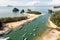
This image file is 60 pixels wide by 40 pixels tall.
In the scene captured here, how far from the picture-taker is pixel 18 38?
57.9m

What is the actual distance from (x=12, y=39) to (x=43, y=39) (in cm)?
1026

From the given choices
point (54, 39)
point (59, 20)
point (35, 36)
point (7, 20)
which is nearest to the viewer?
point (54, 39)

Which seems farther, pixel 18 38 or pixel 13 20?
pixel 13 20

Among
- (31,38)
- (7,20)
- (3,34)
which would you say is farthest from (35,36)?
(7,20)

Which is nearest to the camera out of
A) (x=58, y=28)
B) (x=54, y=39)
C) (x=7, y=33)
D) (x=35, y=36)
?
(x=54, y=39)

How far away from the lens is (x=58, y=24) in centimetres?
7488

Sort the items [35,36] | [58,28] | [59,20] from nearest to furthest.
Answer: [35,36] < [58,28] < [59,20]

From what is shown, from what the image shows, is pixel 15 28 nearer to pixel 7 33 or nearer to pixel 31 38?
pixel 7 33

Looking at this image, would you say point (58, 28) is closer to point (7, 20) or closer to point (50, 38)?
point (50, 38)

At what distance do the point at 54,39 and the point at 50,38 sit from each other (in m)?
1.97

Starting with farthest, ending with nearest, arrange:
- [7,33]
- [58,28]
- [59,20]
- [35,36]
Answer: [59,20] → [58,28] → [7,33] → [35,36]

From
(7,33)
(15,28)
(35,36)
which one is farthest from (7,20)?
(35,36)

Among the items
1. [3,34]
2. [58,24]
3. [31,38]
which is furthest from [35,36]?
[58,24]

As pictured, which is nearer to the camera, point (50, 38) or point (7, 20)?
point (50, 38)
